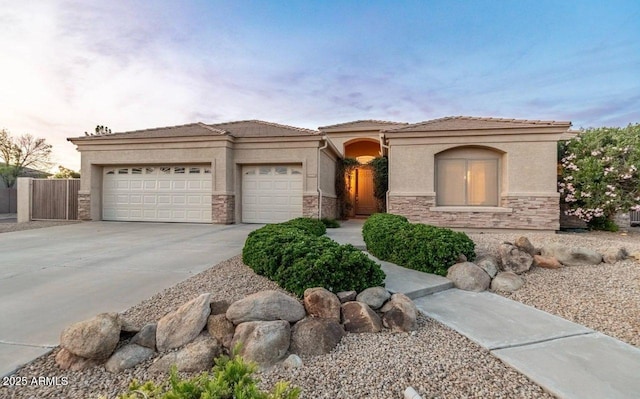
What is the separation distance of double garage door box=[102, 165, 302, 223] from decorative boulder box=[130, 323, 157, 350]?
28.8ft

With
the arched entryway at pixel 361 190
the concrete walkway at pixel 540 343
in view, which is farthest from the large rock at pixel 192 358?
the arched entryway at pixel 361 190

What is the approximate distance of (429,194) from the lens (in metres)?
10.1

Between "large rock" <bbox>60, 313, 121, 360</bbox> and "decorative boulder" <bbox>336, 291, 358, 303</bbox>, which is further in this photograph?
"decorative boulder" <bbox>336, 291, 358, 303</bbox>

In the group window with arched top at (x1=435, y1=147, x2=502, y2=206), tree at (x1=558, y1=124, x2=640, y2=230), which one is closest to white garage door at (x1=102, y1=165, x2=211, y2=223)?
window with arched top at (x1=435, y1=147, x2=502, y2=206)

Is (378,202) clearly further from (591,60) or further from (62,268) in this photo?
(62,268)

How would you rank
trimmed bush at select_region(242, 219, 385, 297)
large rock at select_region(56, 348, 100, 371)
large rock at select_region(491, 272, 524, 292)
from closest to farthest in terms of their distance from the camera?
large rock at select_region(56, 348, 100, 371) → trimmed bush at select_region(242, 219, 385, 297) → large rock at select_region(491, 272, 524, 292)

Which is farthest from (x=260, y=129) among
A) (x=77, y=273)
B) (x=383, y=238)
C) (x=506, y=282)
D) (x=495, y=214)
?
(x=506, y=282)

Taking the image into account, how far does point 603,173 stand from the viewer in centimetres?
884

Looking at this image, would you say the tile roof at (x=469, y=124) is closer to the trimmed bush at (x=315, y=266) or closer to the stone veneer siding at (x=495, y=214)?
the stone veneer siding at (x=495, y=214)

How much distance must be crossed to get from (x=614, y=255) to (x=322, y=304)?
231 inches

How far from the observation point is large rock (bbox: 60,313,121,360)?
87.3 inches

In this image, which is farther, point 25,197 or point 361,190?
point 361,190

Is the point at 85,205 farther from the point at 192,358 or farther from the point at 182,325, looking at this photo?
the point at 192,358

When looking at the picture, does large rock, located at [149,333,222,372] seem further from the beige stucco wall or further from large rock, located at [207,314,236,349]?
the beige stucco wall
